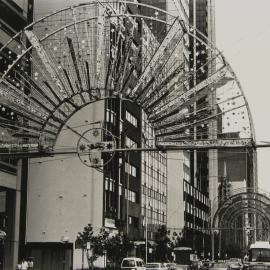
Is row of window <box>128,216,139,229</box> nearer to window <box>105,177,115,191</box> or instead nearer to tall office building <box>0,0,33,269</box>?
→ window <box>105,177,115,191</box>

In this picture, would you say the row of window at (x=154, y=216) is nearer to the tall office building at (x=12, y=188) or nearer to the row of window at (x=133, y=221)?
the row of window at (x=133, y=221)

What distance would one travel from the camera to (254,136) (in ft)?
84.2

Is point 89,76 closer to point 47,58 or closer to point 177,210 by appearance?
point 47,58

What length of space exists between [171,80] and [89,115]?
42616 mm

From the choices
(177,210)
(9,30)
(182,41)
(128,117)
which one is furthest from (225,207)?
(182,41)

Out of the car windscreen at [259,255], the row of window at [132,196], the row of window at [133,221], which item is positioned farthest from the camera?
the row of window at [133,221]

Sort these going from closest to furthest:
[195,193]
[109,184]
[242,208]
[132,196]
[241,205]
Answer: [109,184]
[132,196]
[241,205]
[242,208]
[195,193]

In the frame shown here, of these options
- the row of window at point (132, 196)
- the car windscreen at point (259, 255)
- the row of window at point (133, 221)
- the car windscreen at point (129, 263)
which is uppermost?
the row of window at point (132, 196)

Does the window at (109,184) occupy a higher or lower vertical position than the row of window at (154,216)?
higher

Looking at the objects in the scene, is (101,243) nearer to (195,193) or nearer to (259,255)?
(259,255)

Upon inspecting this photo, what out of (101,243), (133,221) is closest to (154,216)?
(133,221)

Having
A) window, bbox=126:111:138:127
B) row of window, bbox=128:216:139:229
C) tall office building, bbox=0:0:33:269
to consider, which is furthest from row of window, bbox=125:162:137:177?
tall office building, bbox=0:0:33:269

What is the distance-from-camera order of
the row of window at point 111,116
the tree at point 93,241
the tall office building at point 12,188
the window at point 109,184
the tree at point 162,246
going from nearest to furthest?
the tall office building at point 12,188, the tree at point 93,241, the window at point 109,184, the row of window at point 111,116, the tree at point 162,246

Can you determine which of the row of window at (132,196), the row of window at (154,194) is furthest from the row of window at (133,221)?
→ the row of window at (154,194)
